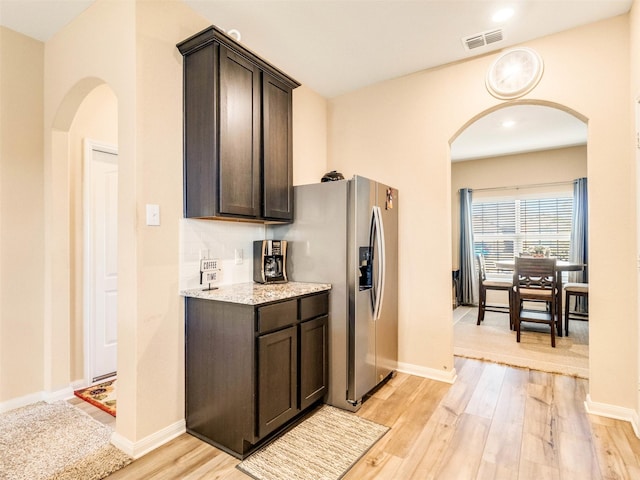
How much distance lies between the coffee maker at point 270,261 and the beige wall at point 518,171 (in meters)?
4.87

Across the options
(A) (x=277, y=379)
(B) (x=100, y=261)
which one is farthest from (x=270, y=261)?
(B) (x=100, y=261)

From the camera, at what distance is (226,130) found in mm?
2170

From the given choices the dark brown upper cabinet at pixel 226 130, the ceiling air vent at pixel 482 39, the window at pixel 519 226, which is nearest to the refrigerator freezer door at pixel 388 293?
the dark brown upper cabinet at pixel 226 130

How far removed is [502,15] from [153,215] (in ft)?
9.10

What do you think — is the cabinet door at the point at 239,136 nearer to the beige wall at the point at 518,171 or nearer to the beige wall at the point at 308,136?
the beige wall at the point at 308,136

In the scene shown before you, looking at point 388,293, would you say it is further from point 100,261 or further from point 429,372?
point 100,261

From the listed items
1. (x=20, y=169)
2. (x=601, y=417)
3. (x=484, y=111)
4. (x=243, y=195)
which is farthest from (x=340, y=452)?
(x=20, y=169)

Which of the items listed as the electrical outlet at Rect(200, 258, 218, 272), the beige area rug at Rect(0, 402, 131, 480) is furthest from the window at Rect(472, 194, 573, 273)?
the beige area rug at Rect(0, 402, 131, 480)

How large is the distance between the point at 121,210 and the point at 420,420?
2.45 metres

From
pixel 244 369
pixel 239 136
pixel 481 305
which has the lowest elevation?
pixel 481 305

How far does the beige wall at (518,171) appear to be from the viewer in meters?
5.59

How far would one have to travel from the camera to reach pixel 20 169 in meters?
2.62

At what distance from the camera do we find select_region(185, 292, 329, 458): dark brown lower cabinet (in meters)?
1.96

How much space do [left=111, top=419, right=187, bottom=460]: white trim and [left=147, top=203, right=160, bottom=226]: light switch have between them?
1293 mm
